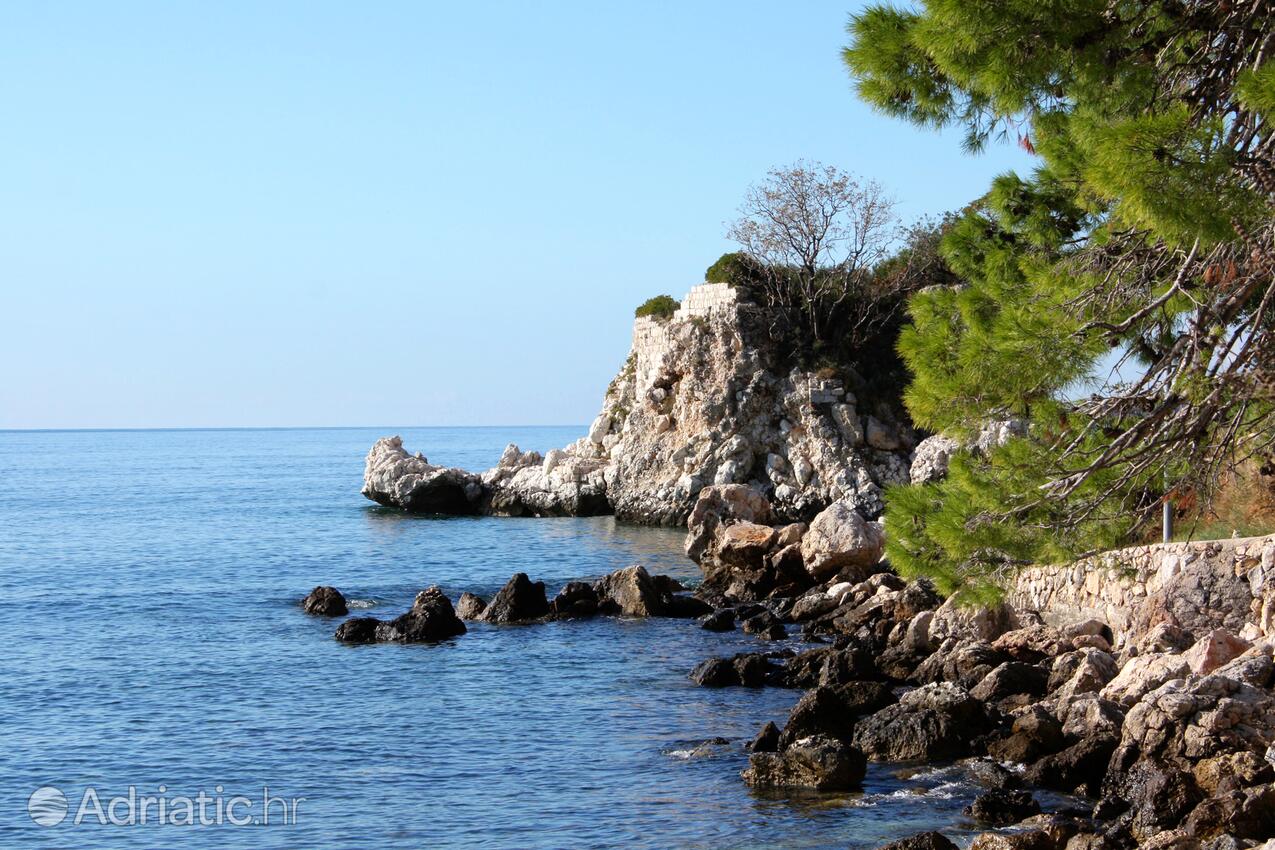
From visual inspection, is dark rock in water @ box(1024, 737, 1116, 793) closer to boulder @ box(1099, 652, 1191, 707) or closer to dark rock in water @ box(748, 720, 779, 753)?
boulder @ box(1099, 652, 1191, 707)

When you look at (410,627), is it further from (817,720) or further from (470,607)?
(817,720)

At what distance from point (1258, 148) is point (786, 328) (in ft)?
144

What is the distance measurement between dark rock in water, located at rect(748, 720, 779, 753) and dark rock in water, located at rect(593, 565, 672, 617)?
42.1 ft

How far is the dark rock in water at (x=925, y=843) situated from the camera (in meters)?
12.0

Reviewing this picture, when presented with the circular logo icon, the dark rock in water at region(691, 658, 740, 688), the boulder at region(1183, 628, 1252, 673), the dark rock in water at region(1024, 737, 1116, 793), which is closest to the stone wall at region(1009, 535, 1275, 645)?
the boulder at region(1183, 628, 1252, 673)

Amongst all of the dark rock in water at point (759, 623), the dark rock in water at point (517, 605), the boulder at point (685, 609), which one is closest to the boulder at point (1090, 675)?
the dark rock in water at point (759, 623)

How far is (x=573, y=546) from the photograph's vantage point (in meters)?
44.2

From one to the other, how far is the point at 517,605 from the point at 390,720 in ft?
32.6

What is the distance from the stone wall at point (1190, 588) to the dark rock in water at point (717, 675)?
571cm


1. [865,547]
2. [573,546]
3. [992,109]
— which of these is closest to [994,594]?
[992,109]

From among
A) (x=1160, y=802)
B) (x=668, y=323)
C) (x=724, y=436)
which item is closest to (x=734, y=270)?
(x=668, y=323)

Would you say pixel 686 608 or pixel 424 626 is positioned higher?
pixel 686 608

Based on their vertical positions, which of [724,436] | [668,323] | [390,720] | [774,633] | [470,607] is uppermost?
[668,323]

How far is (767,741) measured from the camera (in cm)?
1692
